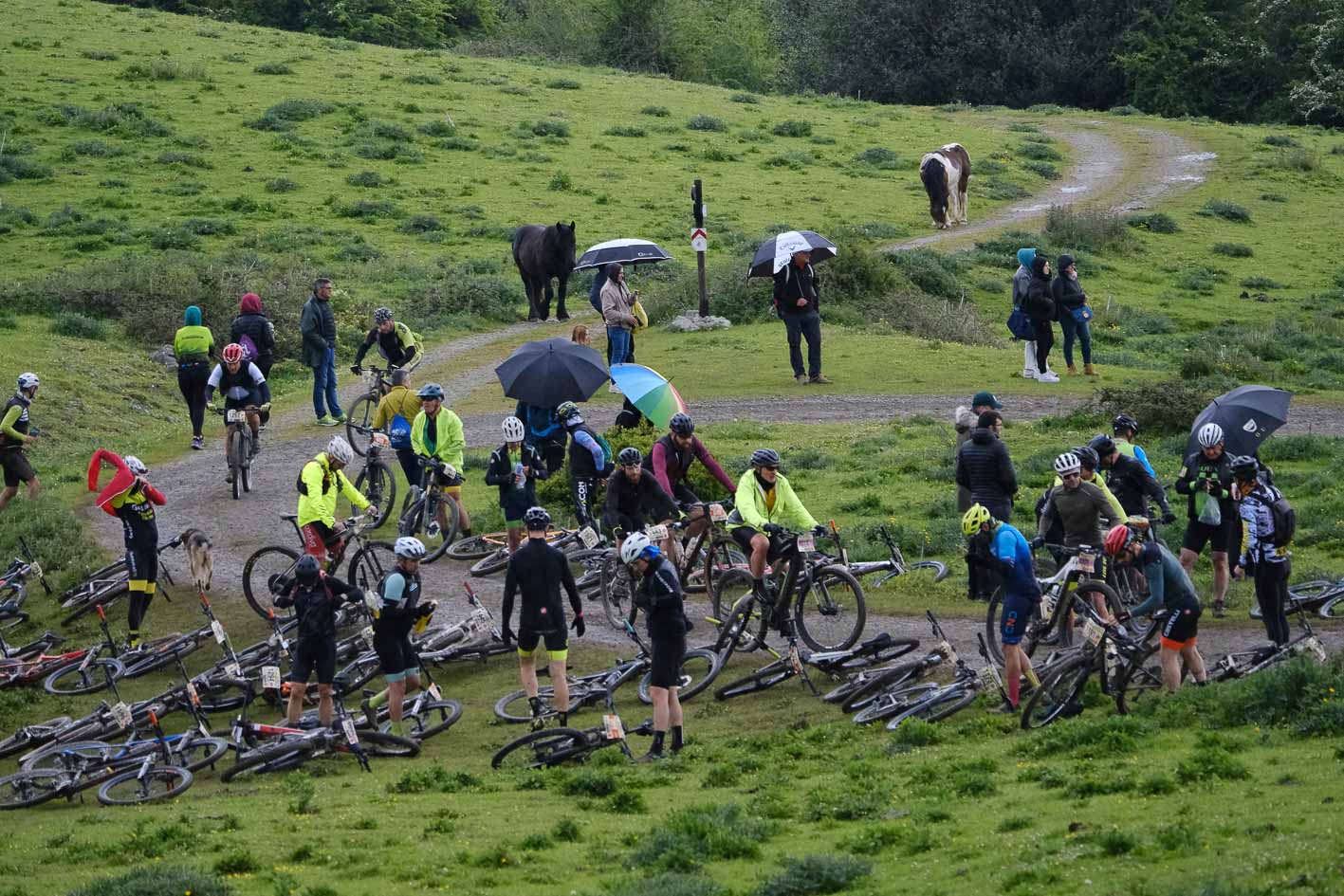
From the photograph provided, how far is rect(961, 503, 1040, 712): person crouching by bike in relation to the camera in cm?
1448

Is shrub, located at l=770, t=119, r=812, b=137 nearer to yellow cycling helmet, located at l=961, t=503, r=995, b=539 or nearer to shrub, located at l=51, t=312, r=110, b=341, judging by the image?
shrub, located at l=51, t=312, r=110, b=341

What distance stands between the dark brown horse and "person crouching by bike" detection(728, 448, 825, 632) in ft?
61.7

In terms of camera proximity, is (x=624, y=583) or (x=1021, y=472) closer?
(x=624, y=583)

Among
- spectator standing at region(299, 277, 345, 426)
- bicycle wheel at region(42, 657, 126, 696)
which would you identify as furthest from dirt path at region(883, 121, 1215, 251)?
bicycle wheel at region(42, 657, 126, 696)

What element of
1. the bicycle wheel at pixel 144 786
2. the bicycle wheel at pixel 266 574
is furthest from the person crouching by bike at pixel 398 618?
the bicycle wheel at pixel 266 574

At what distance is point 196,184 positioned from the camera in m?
47.5

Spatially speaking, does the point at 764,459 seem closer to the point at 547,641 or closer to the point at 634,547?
the point at 634,547

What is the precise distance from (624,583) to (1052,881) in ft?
28.8

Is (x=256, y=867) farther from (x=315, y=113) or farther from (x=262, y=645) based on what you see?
(x=315, y=113)

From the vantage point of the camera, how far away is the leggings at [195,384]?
25.2m

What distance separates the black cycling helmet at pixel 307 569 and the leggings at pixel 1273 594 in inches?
335

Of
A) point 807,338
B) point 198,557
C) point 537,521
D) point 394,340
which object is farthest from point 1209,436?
point 807,338

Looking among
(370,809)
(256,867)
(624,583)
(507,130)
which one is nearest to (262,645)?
Result: (624,583)

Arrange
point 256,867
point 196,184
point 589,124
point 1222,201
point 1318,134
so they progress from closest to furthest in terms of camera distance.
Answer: point 256,867 → point 196,184 → point 1222,201 → point 589,124 → point 1318,134
